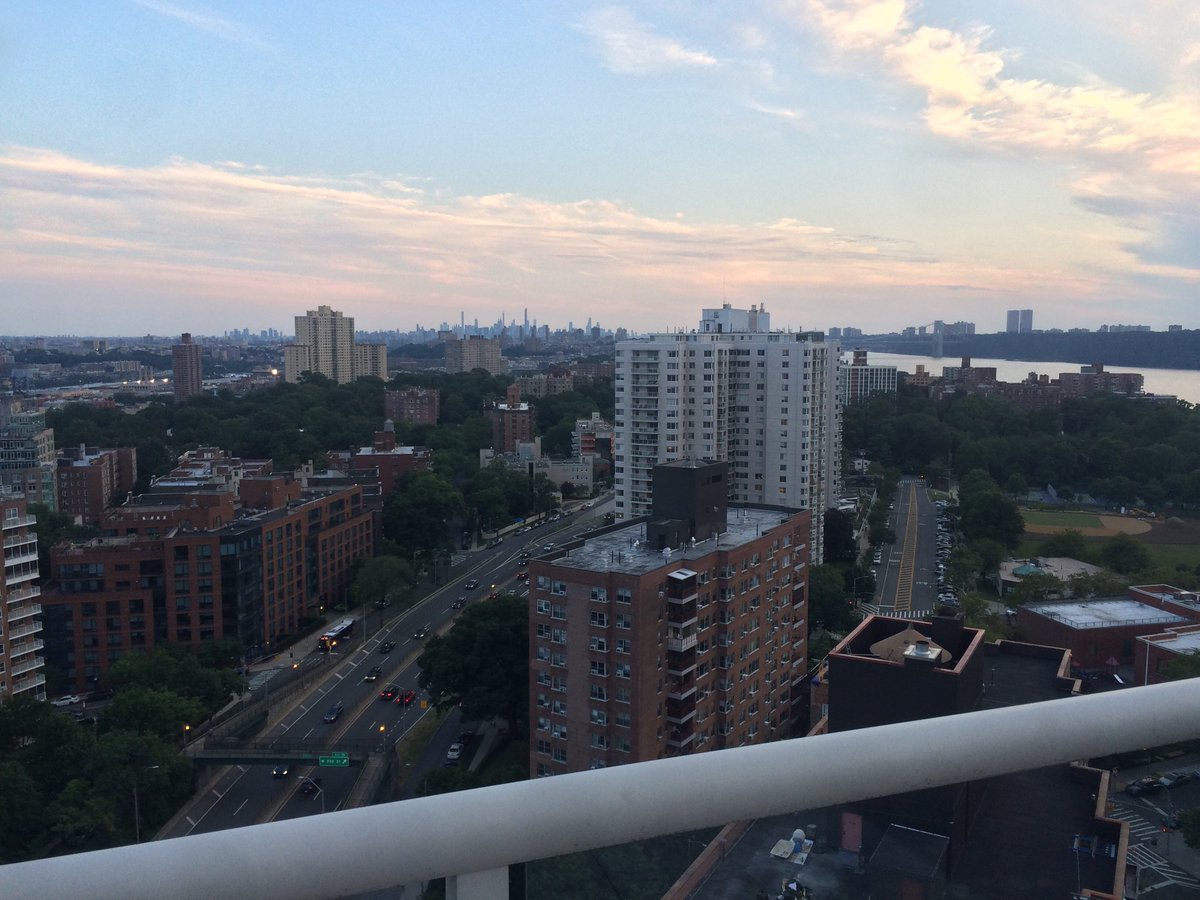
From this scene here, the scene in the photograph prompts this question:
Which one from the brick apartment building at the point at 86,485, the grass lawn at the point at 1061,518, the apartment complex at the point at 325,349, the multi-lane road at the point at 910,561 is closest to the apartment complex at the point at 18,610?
the multi-lane road at the point at 910,561

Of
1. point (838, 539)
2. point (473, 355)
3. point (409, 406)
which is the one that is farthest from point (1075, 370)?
point (838, 539)

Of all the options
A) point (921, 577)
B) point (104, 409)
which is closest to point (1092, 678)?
point (921, 577)

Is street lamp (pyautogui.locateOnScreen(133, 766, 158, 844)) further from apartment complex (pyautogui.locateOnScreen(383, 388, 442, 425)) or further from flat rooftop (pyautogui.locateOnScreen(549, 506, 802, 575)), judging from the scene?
apartment complex (pyautogui.locateOnScreen(383, 388, 442, 425))

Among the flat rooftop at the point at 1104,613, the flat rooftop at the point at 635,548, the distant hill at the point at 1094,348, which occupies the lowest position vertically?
the flat rooftop at the point at 1104,613

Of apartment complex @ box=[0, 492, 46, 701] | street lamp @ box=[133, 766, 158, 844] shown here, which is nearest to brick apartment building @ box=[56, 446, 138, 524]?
apartment complex @ box=[0, 492, 46, 701]

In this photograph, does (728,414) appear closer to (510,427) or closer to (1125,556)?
(1125,556)

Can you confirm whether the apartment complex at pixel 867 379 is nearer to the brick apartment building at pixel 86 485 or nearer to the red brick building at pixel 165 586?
the brick apartment building at pixel 86 485
